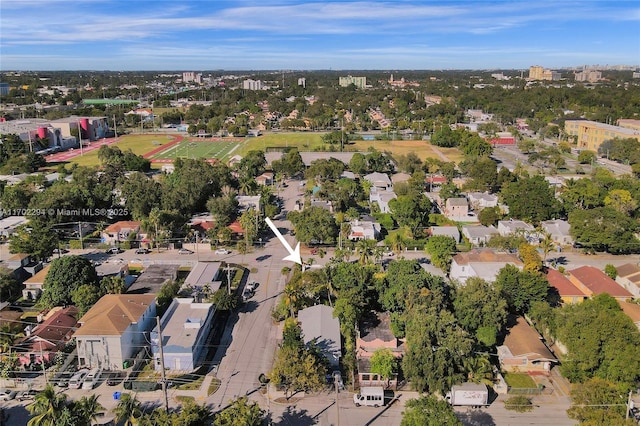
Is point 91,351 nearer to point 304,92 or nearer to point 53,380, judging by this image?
point 53,380

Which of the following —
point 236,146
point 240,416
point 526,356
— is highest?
point 236,146

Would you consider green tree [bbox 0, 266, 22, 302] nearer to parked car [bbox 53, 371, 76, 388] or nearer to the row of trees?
parked car [bbox 53, 371, 76, 388]

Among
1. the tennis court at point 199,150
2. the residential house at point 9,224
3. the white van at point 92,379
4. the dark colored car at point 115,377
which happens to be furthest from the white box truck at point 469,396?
the tennis court at point 199,150

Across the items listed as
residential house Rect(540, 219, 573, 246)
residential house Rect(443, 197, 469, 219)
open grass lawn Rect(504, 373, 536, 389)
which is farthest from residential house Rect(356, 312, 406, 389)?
residential house Rect(443, 197, 469, 219)

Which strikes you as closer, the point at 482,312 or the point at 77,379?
the point at 77,379

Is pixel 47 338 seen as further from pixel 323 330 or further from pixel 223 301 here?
pixel 323 330

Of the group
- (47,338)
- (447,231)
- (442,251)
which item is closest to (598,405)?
(442,251)
